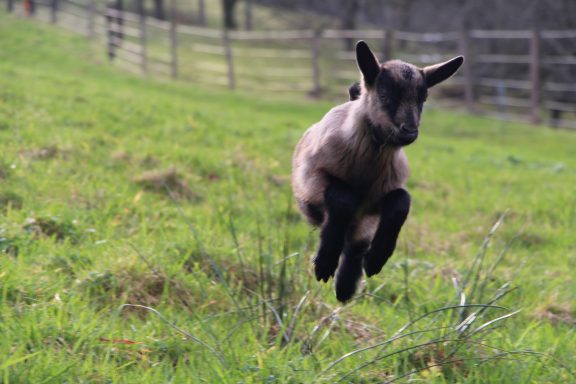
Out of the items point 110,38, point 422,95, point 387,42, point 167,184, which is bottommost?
point 110,38

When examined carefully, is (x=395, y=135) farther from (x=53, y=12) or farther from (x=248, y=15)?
(x=248, y=15)

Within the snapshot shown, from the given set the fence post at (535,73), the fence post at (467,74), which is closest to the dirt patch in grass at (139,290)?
the fence post at (535,73)

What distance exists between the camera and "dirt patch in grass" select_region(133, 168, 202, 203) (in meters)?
7.02

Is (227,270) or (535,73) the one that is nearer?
(227,270)

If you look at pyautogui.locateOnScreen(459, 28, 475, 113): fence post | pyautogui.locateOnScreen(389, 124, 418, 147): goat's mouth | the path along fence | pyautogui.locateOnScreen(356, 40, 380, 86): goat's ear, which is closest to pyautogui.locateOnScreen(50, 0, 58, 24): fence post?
the path along fence

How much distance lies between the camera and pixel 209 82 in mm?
25031

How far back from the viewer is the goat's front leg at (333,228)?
10.7 feet

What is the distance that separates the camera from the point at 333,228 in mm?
3305

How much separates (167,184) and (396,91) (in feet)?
14.2

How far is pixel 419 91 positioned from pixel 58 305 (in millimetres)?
2187

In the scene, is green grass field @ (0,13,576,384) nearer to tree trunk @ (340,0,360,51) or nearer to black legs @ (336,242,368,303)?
black legs @ (336,242,368,303)

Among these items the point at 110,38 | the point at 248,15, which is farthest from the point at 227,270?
the point at 248,15

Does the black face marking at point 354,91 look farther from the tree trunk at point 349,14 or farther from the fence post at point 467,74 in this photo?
the tree trunk at point 349,14

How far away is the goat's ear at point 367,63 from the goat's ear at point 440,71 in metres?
0.22
